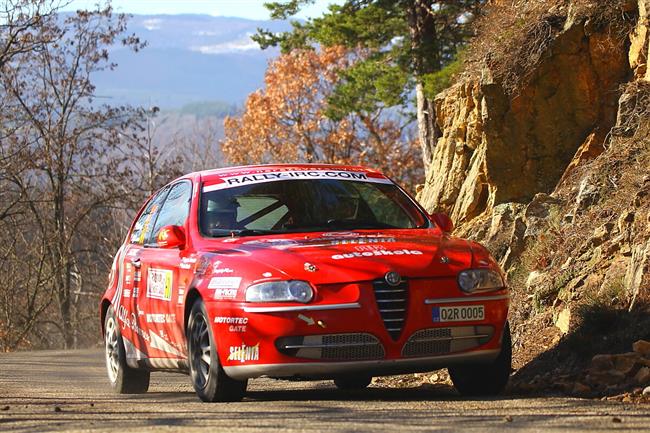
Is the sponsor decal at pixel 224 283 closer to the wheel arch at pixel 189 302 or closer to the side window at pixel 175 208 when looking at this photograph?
the wheel arch at pixel 189 302

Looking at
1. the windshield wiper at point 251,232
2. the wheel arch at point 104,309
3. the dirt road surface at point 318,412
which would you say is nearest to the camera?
the dirt road surface at point 318,412

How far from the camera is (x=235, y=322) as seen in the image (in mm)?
8602

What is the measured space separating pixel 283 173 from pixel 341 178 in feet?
1.55

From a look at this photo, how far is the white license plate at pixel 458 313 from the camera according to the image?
8.64 metres

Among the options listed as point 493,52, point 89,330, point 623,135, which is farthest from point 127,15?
point 623,135

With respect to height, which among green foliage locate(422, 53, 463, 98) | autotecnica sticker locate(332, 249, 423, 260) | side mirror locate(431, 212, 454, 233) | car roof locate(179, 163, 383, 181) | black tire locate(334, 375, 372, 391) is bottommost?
black tire locate(334, 375, 372, 391)

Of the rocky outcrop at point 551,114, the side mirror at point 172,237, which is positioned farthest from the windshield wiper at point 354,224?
the rocky outcrop at point 551,114

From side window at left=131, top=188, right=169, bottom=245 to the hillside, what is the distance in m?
3.42

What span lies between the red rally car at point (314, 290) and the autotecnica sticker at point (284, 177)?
16mm

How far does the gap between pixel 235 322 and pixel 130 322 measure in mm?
2640

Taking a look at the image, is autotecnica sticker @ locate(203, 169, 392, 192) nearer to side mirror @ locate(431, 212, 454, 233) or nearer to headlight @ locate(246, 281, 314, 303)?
side mirror @ locate(431, 212, 454, 233)

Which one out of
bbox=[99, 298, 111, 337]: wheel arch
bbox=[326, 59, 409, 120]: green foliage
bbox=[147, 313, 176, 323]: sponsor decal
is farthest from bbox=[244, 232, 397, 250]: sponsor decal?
bbox=[326, 59, 409, 120]: green foliage

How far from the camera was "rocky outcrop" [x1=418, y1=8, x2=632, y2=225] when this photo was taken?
15.8 m

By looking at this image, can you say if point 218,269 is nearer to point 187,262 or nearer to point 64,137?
point 187,262
